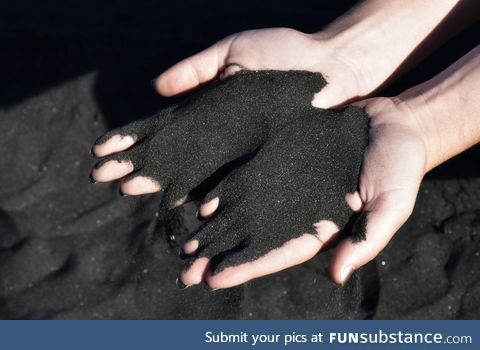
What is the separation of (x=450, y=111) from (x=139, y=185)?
1.21 metres

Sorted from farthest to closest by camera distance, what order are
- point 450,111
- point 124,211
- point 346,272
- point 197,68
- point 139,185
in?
1. point 124,211
2. point 197,68
3. point 450,111
4. point 139,185
5. point 346,272

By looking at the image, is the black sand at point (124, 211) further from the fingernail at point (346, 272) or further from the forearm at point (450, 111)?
the forearm at point (450, 111)

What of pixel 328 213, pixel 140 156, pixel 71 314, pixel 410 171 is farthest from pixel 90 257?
pixel 410 171

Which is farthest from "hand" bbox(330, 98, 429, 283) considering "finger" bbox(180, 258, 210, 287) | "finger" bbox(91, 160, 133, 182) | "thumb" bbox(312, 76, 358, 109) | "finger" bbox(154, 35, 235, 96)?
"finger" bbox(91, 160, 133, 182)

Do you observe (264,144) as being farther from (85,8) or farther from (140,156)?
(85,8)

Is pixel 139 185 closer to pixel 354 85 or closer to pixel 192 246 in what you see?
pixel 192 246

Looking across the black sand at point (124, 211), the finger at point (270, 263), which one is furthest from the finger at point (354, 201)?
the black sand at point (124, 211)

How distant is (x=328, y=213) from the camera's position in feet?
5.99

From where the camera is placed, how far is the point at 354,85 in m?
2.30

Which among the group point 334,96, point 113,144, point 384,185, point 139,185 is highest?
point 113,144

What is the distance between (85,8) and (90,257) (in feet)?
4.60

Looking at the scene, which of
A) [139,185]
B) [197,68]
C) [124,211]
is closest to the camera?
[139,185]

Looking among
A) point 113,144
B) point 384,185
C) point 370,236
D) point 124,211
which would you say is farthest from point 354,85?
point 124,211

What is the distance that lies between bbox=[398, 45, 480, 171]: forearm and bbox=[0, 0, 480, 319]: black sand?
14.3 inches
